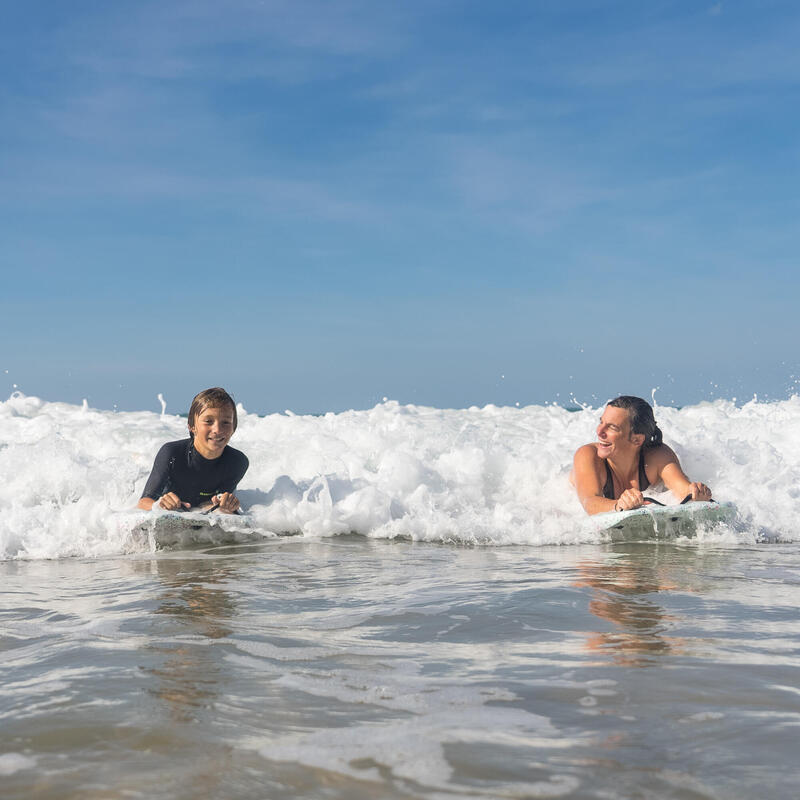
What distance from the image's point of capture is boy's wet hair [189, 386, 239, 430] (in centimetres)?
732

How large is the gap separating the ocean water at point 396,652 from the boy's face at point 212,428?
0.76 meters

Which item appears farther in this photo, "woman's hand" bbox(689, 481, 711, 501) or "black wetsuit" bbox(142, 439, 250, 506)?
"black wetsuit" bbox(142, 439, 250, 506)

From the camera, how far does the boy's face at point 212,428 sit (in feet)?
24.0

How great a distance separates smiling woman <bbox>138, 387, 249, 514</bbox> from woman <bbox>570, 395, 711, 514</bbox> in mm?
3002

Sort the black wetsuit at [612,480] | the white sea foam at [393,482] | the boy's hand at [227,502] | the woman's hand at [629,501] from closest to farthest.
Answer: the woman's hand at [629,501]
the boy's hand at [227,502]
the white sea foam at [393,482]
the black wetsuit at [612,480]

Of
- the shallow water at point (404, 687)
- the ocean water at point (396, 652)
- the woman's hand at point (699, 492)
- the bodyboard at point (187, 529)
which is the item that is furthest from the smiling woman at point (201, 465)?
the woman's hand at point (699, 492)

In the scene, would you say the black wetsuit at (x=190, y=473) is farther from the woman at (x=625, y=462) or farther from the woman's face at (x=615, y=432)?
the woman's face at (x=615, y=432)

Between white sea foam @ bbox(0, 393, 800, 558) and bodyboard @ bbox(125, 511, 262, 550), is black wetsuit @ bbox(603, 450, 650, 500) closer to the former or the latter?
white sea foam @ bbox(0, 393, 800, 558)

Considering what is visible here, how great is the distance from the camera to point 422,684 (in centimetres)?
300

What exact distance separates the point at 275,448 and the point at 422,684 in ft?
25.5

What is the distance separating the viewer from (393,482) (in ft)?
28.6

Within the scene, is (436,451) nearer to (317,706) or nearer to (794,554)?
(794,554)

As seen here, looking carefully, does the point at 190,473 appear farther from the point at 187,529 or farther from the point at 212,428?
the point at 187,529

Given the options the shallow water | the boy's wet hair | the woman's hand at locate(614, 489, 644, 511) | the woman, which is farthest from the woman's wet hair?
the boy's wet hair
